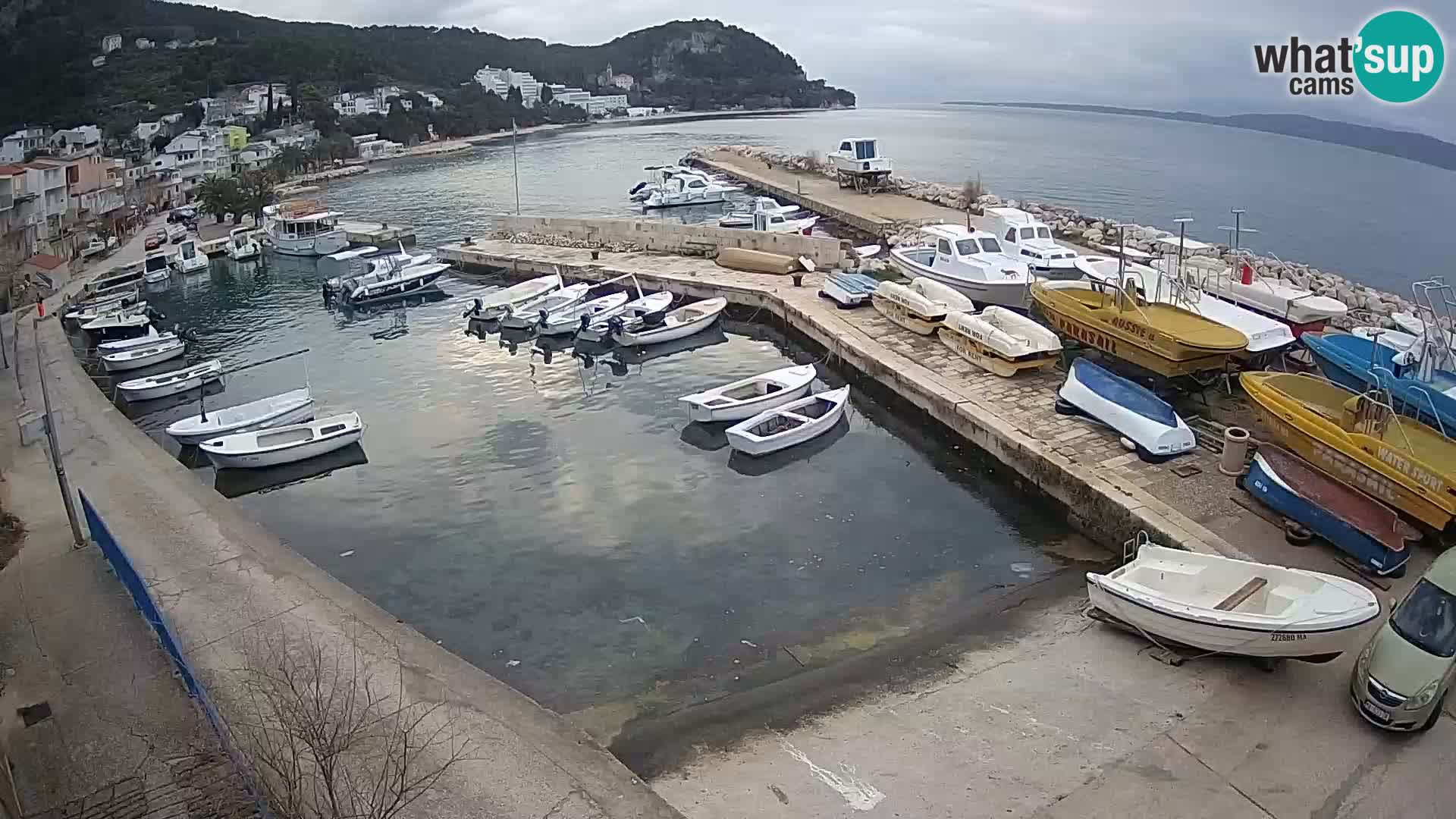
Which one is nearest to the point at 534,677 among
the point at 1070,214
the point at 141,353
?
the point at 141,353

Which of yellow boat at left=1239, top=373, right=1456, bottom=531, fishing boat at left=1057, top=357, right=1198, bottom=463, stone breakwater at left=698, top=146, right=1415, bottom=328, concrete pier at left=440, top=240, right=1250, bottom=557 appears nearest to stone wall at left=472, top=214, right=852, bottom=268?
concrete pier at left=440, top=240, right=1250, bottom=557

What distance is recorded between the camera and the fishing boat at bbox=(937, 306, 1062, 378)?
18422 millimetres

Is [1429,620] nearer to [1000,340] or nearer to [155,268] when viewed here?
[1000,340]

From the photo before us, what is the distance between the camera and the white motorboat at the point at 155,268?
3497cm

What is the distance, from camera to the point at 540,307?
26734 millimetres

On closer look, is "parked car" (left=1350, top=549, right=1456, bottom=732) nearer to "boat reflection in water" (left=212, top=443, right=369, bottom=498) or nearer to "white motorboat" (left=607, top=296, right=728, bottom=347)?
"boat reflection in water" (left=212, top=443, right=369, bottom=498)

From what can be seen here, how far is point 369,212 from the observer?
177ft

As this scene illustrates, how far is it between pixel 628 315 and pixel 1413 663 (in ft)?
62.9

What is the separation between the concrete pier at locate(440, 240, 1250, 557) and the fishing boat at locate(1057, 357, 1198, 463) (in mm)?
208

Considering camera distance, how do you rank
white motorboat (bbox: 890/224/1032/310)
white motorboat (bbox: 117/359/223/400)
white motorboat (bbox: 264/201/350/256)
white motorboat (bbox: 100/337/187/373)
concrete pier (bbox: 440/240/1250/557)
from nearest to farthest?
concrete pier (bbox: 440/240/1250/557)
white motorboat (bbox: 117/359/223/400)
white motorboat (bbox: 890/224/1032/310)
white motorboat (bbox: 100/337/187/373)
white motorboat (bbox: 264/201/350/256)

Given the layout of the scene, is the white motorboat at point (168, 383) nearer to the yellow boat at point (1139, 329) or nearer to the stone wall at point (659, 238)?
the stone wall at point (659, 238)

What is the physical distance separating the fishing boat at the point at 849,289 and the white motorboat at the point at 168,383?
51.0 ft

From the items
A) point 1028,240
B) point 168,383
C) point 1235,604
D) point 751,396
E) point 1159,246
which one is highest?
point 1028,240

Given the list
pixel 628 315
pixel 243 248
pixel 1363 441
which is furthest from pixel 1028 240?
pixel 243 248
